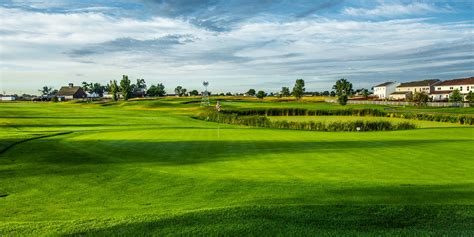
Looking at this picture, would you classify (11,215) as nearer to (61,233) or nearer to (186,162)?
(61,233)

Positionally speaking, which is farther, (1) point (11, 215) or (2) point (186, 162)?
(2) point (186, 162)

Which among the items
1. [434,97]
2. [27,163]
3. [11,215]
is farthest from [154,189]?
[434,97]

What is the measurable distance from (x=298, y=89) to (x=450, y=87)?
5484cm

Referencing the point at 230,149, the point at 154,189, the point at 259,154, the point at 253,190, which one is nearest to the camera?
the point at 253,190

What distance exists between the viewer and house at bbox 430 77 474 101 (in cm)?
14221

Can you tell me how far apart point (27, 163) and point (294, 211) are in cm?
1263

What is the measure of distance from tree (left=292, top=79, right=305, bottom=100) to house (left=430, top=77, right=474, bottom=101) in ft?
156

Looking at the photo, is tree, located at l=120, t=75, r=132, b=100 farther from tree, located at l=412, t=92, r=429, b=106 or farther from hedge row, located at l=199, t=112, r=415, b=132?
hedge row, located at l=199, t=112, r=415, b=132

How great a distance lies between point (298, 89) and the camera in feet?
544

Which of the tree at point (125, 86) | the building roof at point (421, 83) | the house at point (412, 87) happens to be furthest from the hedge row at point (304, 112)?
the building roof at point (421, 83)

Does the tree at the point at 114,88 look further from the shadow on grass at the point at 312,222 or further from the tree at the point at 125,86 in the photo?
the shadow on grass at the point at 312,222

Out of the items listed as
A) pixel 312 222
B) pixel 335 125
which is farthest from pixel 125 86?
pixel 312 222

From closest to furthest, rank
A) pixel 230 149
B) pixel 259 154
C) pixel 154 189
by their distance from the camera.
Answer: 1. pixel 154 189
2. pixel 259 154
3. pixel 230 149

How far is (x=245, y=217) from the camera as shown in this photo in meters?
7.64
